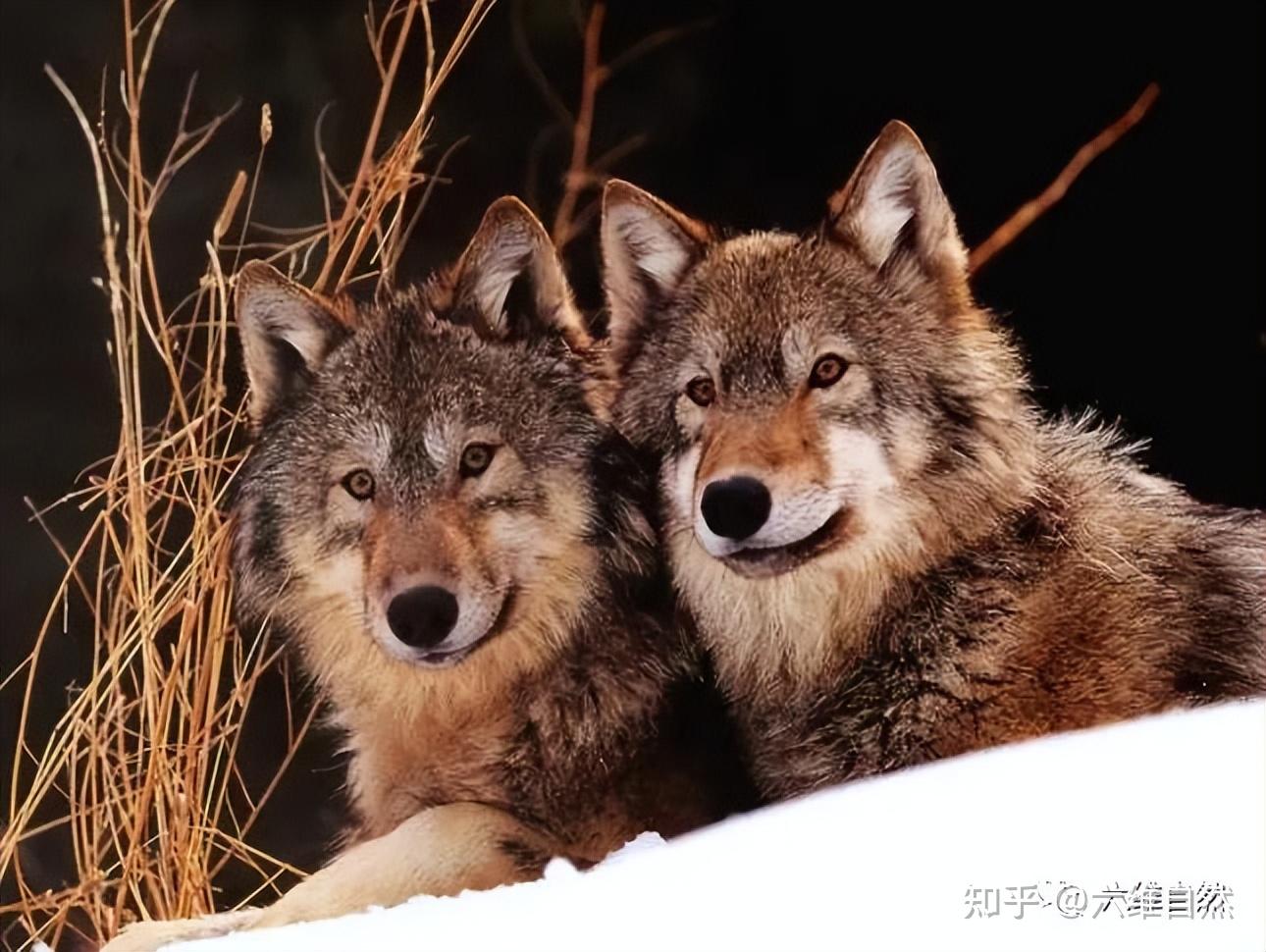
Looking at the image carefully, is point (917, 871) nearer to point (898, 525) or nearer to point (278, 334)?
point (898, 525)

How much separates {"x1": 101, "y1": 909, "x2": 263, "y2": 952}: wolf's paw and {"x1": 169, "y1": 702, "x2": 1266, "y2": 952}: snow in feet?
0.15

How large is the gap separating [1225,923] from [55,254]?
2009 mm

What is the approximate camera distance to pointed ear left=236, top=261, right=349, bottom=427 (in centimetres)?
220

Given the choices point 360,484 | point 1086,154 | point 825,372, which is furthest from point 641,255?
point 1086,154

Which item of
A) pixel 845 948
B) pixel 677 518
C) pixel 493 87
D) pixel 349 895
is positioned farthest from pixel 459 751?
pixel 493 87

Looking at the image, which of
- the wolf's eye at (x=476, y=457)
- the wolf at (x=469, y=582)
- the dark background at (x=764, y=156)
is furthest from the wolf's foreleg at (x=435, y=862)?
the wolf's eye at (x=476, y=457)

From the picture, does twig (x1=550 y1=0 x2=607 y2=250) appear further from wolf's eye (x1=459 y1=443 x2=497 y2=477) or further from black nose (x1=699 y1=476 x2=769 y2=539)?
black nose (x1=699 y1=476 x2=769 y2=539)

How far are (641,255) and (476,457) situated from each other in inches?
Answer: 15.1

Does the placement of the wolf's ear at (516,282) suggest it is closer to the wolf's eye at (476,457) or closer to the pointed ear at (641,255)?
the pointed ear at (641,255)

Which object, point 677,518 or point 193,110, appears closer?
point 677,518

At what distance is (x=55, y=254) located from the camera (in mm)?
2291

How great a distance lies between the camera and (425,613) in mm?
2035

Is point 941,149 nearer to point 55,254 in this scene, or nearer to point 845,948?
point 845,948

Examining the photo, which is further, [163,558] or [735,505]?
[163,558]
